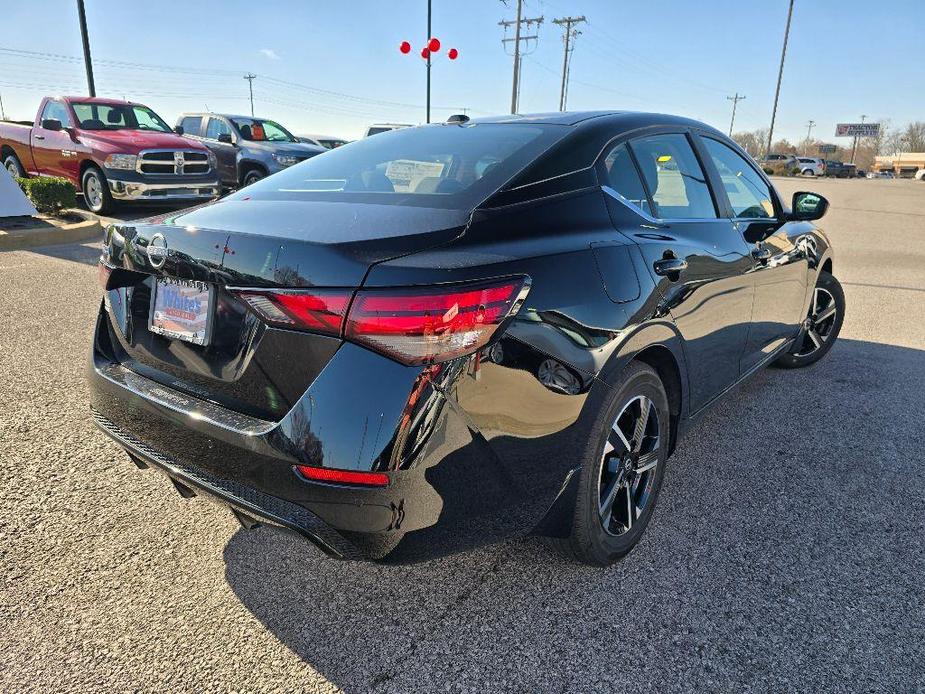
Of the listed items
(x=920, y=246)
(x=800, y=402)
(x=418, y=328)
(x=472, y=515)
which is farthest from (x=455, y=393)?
(x=920, y=246)

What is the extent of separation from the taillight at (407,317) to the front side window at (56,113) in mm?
12147

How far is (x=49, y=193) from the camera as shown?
10258 millimetres

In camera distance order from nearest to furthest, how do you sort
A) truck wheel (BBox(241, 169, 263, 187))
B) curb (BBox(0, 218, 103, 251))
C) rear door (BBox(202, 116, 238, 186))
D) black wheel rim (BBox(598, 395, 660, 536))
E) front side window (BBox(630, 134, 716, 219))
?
1. black wheel rim (BBox(598, 395, 660, 536))
2. front side window (BBox(630, 134, 716, 219))
3. curb (BBox(0, 218, 103, 251))
4. truck wheel (BBox(241, 169, 263, 187))
5. rear door (BBox(202, 116, 238, 186))

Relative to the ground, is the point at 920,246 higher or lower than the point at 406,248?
lower

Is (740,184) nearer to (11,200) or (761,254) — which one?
(761,254)

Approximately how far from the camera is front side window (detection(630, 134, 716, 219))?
2.84 meters

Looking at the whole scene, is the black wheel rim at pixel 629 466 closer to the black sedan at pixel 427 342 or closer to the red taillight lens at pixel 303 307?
the black sedan at pixel 427 342

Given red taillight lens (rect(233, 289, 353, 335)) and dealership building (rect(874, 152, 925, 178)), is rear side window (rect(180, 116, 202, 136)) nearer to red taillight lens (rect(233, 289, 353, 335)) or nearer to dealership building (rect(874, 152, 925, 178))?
red taillight lens (rect(233, 289, 353, 335))

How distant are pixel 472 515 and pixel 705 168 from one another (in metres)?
2.23

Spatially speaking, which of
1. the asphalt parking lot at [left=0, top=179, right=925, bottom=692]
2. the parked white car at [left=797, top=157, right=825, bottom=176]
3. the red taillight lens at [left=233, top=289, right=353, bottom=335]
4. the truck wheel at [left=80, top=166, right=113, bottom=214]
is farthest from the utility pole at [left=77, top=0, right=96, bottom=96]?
the parked white car at [left=797, top=157, right=825, bottom=176]

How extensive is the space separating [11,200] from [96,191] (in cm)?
160

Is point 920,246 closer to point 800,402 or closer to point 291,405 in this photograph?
point 800,402

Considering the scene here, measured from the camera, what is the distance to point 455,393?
5.95 ft

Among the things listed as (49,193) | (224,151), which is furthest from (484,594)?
(224,151)
